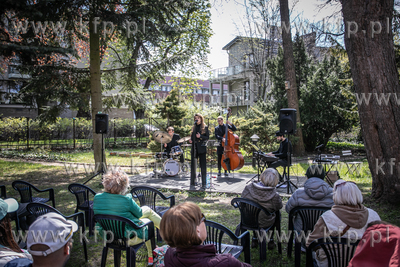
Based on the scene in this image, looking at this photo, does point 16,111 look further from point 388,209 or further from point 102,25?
point 388,209

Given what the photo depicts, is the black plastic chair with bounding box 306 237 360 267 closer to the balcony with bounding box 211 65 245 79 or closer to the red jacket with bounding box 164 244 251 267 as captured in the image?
the red jacket with bounding box 164 244 251 267

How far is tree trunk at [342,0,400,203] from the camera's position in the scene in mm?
5195

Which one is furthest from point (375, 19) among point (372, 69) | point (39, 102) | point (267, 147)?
point (39, 102)

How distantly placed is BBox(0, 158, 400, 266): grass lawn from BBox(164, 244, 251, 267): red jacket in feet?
6.02

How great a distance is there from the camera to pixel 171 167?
8.47 m

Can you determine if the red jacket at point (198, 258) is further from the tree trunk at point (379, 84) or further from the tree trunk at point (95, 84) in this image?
the tree trunk at point (95, 84)

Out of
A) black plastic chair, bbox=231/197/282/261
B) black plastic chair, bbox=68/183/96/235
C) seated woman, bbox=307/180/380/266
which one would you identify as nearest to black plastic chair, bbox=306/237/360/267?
seated woman, bbox=307/180/380/266

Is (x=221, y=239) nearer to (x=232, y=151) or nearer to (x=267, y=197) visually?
(x=267, y=197)

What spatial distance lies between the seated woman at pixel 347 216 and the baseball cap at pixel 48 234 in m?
2.29

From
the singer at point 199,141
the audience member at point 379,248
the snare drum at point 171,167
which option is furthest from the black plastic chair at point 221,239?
the snare drum at point 171,167

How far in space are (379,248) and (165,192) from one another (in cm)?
581

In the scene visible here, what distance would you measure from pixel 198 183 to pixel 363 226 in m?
5.51

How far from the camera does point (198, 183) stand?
7746mm

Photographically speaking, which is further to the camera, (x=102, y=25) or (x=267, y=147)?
(x=267, y=147)
